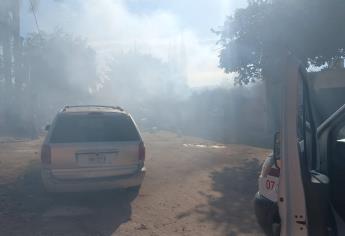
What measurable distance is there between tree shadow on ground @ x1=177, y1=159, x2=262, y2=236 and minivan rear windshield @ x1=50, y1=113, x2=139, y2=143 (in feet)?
5.40

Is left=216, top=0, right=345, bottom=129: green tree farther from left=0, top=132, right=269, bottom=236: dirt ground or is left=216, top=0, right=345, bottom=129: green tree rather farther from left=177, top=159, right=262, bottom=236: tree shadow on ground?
left=0, top=132, right=269, bottom=236: dirt ground

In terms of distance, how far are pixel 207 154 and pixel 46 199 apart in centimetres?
660

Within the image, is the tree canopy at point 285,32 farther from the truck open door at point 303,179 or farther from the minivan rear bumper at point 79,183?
the truck open door at point 303,179

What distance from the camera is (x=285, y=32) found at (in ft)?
43.3

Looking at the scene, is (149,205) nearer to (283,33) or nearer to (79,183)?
(79,183)

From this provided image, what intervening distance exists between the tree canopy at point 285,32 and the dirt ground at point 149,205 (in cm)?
485

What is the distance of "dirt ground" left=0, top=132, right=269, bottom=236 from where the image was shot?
5473 millimetres

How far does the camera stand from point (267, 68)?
592 inches

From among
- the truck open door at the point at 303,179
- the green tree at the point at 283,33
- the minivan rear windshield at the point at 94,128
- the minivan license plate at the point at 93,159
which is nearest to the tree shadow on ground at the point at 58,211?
the minivan license plate at the point at 93,159

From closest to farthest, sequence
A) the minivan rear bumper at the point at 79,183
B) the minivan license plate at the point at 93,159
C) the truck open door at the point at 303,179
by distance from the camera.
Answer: the truck open door at the point at 303,179 < the minivan rear bumper at the point at 79,183 < the minivan license plate at the point at 93,159

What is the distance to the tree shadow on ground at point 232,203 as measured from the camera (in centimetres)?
561

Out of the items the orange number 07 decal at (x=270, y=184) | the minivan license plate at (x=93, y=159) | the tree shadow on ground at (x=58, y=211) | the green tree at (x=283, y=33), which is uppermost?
the green tree at (x=283, y=33)

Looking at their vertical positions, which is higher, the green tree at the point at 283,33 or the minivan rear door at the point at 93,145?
the green tree at the point at 283,33

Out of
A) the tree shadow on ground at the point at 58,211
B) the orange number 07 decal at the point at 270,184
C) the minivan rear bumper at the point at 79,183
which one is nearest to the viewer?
the orange number 07 decal at the point at 270,184
